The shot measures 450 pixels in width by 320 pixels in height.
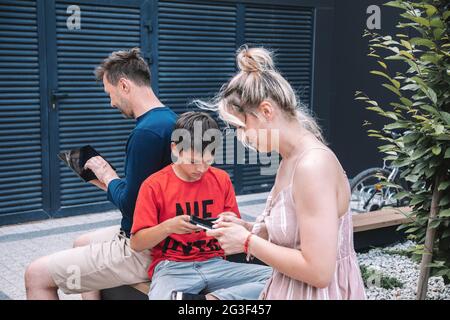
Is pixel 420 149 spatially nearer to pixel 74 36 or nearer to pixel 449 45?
pixel 449 45

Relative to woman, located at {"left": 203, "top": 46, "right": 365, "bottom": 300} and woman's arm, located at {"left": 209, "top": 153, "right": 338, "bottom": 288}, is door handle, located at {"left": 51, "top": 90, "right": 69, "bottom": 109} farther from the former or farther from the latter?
woman's arm, located at {"left": 209, "top": 153, "right": 338, "bottom": 288}

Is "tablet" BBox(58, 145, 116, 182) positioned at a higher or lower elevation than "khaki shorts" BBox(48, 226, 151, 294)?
higher

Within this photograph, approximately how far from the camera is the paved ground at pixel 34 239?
4969 mm

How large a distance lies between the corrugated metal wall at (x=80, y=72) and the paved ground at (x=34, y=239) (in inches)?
7.6

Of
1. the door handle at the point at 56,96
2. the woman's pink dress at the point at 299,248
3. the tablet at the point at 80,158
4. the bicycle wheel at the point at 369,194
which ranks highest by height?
the door handle at the point at 56,96

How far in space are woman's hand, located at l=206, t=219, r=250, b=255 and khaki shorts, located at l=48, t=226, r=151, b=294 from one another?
0.87 meters

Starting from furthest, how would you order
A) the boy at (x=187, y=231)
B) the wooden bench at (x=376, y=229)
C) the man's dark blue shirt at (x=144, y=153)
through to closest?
the wooden bench at (x=376, y=229)
the man's dark blue shirt at (x=144, y=153)
the boy at (x=187, y=231)

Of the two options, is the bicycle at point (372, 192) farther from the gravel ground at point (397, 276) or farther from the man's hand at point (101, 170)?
the man's hand at point (101, 170)

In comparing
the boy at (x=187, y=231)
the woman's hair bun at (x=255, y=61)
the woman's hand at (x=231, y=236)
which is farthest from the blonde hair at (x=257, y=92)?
the boy at (x=187, y=231)

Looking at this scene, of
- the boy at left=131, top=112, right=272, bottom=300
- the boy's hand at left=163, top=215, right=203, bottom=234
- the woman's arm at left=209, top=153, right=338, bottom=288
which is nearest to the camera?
the woman's arm at left=209, top=153, right=338, bottom=288

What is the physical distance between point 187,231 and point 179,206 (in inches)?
8.6

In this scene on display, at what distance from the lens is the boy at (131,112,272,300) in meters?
2.78

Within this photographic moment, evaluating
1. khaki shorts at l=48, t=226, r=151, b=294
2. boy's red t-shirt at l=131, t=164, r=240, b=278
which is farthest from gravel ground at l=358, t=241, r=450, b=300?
khaki shorts at l=48, t=226, r=151, b=294
